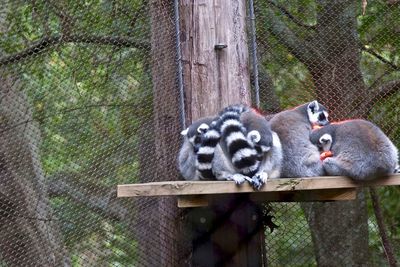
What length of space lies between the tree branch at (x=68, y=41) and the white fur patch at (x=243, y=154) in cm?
108

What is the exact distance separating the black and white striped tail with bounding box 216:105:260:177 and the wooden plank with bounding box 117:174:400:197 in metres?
0.09

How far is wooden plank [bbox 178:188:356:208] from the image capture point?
3.31m

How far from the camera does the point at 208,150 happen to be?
3.33 m

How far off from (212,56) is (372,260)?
227cm

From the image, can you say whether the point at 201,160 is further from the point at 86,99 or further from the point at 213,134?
the point at 86,99

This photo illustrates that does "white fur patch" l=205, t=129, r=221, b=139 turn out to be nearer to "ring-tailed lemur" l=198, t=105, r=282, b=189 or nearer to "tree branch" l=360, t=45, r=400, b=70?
"ring-tailed lemur" l=198, t=105, r=282, b=189

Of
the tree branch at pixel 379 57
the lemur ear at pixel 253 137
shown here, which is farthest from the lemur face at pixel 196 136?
the tree branch at pixel 379 57

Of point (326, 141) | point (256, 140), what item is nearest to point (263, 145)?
point (256, 140)

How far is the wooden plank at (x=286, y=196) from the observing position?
3311mm

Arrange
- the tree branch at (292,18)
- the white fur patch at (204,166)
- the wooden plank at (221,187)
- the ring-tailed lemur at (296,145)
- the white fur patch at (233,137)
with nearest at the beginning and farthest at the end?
1. the wooden plank at (221,187)
2. the white fur patch at (233,137)
3. the white fur patch at (204,166)
4. the ring-tailed lemur at (296,145)
5. the tree branch at (292,18)

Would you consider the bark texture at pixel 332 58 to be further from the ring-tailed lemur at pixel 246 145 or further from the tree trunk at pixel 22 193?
the tree trunk at pixel 22 193

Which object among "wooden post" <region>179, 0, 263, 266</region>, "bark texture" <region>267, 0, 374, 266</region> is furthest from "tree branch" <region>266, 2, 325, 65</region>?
"wooden post" <region>179, 0, 263, 266</region>

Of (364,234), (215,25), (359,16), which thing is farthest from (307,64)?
(364,234)

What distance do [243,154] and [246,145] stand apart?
0.17 ft
